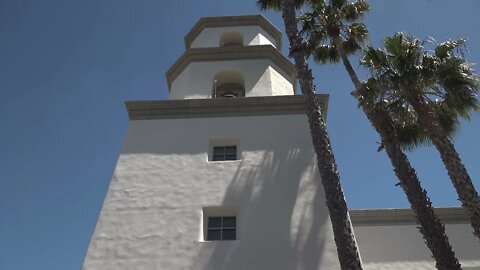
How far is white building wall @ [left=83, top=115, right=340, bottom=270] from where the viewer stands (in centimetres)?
1062

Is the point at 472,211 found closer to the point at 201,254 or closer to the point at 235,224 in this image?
the point at 235,224

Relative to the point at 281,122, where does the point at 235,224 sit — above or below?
below

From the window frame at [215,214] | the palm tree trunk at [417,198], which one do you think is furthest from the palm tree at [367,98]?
the window frame at [215,214]

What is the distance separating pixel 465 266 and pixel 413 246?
5.59 ft

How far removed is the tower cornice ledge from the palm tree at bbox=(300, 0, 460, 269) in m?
1.64

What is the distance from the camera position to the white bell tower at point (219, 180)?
35.1 feet

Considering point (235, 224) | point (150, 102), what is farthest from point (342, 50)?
point (235, 224)

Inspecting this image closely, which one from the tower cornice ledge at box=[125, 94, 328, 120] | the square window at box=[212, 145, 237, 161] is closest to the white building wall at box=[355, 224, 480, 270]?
the tower cornice ledge at box=[125, 94, 328, 120]

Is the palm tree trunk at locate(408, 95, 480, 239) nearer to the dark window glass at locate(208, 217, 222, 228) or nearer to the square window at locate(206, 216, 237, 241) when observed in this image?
the square window at locate(206, 216, 237, 241)

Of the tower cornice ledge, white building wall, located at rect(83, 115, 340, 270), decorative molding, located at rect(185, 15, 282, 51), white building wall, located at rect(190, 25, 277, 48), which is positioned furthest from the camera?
decorative molding, located at rect(185, 15, 282, 51)

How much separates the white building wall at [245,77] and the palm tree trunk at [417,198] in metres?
2.66

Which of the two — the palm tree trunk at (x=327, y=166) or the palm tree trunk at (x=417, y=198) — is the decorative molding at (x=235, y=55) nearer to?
the palm tree trunk at (x=327, y=166)

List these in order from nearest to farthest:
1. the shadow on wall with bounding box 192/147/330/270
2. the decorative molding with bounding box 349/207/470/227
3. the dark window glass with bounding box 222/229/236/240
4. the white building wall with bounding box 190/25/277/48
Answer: the shadow on wall with bounding box 192/147/330/270
the dark window glass with bounding box 222/229/236/240
the decorative molding with bounding box 349/207/470/227
the white building wall with bounding box 190/25/277/48

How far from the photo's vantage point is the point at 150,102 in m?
14.2
